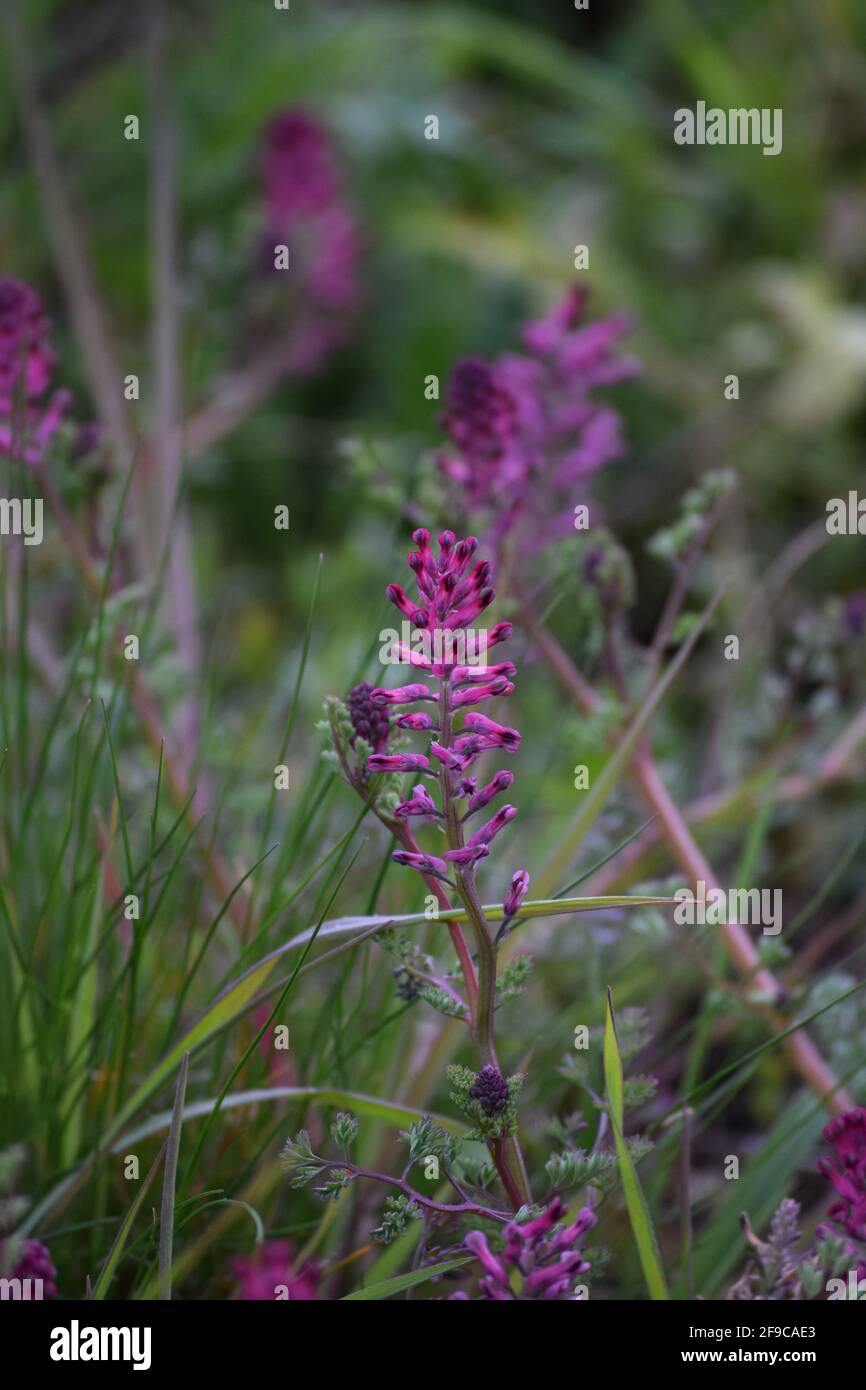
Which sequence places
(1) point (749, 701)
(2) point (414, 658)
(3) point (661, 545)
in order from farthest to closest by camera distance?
(1) point (749, 701), (3) point (661, 545), (2) point (414, 658)

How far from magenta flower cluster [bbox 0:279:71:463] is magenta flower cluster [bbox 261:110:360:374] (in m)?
1.00

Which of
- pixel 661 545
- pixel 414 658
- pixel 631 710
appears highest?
pixel 661 545

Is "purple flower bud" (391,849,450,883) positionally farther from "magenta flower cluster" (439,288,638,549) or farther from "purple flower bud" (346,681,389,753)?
"magenta flower cluster" (439,288,638,549)

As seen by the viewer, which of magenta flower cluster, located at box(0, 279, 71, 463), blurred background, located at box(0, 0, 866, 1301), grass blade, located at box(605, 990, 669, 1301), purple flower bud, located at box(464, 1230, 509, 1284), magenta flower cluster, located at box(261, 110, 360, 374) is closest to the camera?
purple flower bud, located at box(464, 1230, 509, 1284)

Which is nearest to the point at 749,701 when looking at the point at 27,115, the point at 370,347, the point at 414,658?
the point at 414,658

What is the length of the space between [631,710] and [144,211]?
7.66 ft

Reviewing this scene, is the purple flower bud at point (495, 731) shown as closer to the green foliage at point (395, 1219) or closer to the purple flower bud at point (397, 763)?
the purple flower bud at point (397, 763)

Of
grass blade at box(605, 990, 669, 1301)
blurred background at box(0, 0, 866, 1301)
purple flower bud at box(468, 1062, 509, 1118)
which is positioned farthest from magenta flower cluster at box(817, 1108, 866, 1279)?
blurred background at box(0, 0, 866, 1301)

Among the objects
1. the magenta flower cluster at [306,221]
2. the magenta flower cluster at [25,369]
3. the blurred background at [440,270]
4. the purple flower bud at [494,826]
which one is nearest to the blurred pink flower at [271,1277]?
the purple flower bud at [494,826]

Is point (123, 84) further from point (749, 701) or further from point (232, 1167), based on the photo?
point (232, 1167)

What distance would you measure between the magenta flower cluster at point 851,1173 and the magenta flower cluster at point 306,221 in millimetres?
1720

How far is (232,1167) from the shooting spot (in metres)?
1.10

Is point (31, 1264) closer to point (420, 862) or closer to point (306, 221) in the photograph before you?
point (420, 862)

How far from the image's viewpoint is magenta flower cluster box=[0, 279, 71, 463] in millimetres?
1178
